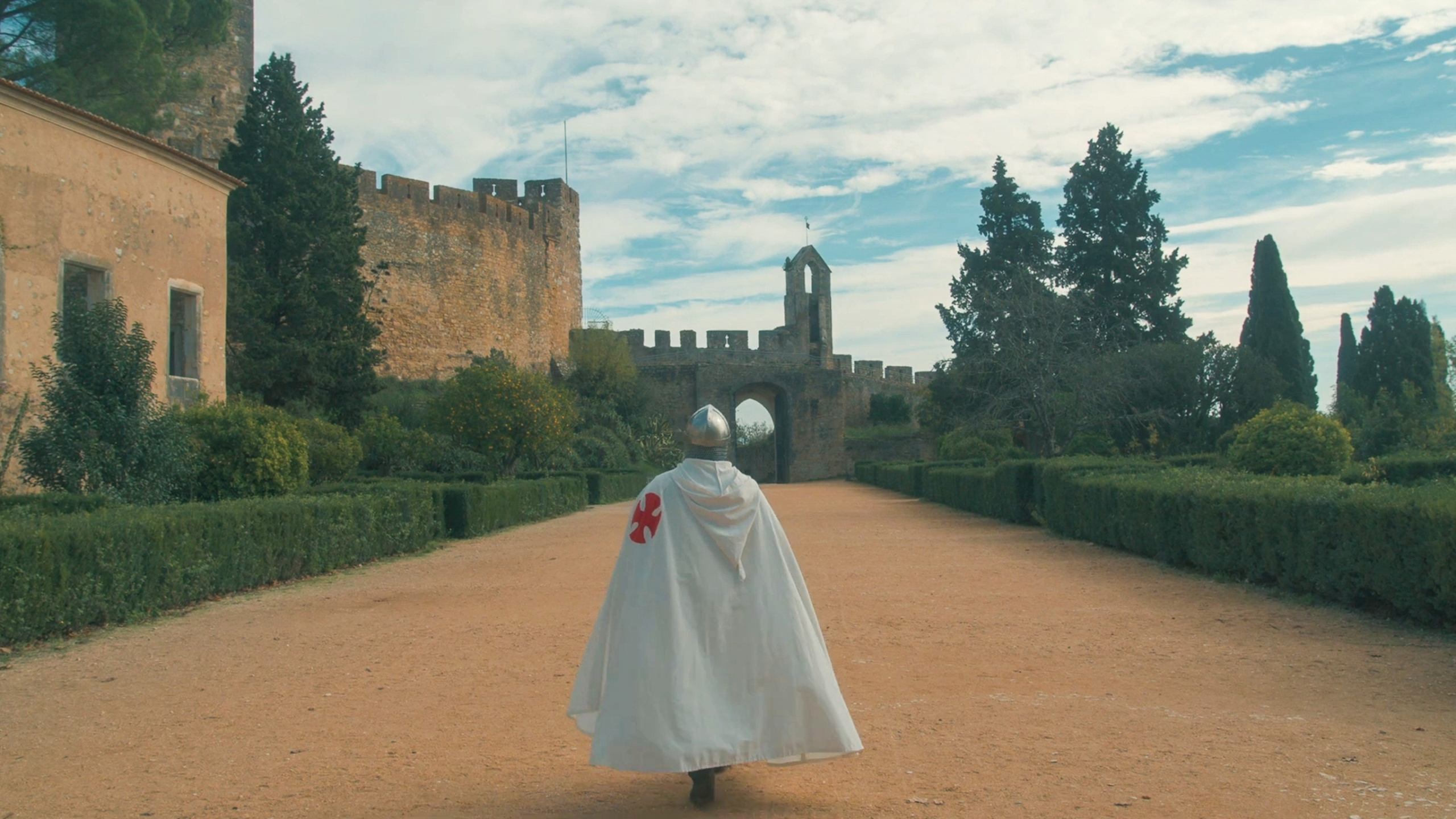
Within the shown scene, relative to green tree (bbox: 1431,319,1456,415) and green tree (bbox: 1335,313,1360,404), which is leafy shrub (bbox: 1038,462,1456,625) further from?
green tree (bbox: 1335,313,1360,404)

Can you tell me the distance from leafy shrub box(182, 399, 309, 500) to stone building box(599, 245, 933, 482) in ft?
94.4

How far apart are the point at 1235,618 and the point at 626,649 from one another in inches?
204

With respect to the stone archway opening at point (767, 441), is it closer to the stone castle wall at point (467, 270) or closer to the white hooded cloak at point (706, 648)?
the stone castle wall at point (467, 270)

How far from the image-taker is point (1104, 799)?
352 centimetres

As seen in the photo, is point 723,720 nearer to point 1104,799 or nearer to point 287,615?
point 1104,799

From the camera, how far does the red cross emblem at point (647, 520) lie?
11.8ft

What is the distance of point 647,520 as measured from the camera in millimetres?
3607

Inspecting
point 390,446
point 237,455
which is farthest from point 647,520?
point 390,446

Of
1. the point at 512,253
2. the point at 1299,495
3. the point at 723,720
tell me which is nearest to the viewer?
the point at 723,720

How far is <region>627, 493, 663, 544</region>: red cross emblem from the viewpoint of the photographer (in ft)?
11.8

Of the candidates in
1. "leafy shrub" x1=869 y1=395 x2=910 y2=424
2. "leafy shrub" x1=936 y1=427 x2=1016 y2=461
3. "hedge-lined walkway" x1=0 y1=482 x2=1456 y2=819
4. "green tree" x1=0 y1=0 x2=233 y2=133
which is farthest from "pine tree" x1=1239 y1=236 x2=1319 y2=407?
"green tree" x1=0 y1=0 x2=233 y2=133

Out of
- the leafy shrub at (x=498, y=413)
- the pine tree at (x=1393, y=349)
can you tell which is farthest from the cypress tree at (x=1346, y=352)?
the leafy shrub at (x=498, y=413)

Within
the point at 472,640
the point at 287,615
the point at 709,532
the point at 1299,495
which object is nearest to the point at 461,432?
the point at 287,615

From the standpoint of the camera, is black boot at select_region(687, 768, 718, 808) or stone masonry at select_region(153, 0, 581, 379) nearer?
black boot at select_region(687, 768, 718, 808)
